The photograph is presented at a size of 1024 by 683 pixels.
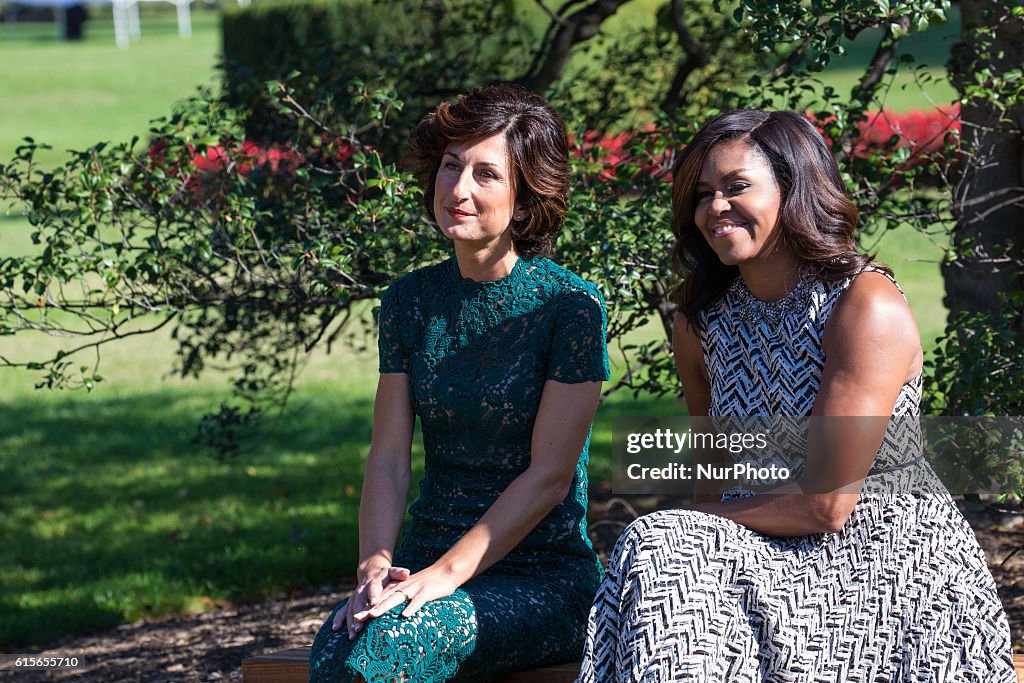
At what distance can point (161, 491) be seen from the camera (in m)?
6.46

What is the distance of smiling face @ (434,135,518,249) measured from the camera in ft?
9.00

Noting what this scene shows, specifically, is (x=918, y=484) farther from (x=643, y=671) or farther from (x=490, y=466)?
(x=490, y=466)

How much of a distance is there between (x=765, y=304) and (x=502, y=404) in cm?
61

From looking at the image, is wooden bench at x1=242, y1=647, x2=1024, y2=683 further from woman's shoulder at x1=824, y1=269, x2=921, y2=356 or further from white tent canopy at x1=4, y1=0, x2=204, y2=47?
white tent canopy at x1=4, y1=0, x2=204, y2=47

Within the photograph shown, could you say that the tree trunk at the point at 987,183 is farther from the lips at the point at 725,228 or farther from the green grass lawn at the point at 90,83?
the green grass lawn at the point at 90,83

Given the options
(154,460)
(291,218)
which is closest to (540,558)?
(291,218)

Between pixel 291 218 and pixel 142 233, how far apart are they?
14.5 feet

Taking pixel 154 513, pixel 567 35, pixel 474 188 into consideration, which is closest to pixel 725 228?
pixel 474 188

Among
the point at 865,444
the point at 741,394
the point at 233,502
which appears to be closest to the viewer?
the point at 865,444

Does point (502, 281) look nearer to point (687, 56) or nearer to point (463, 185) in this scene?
point (463, 185)

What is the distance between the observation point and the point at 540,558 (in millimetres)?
2801

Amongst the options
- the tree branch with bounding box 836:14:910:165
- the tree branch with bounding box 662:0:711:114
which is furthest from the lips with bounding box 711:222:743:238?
the tree branch with bounding box 662:0:711:114

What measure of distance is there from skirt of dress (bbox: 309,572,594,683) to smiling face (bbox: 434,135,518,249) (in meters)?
0.77
